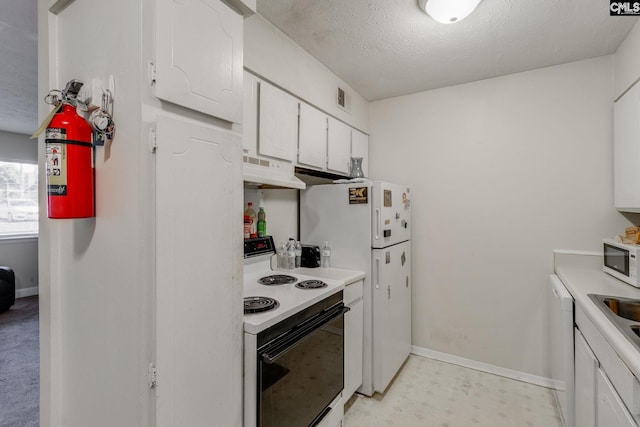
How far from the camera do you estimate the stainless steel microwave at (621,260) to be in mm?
1777

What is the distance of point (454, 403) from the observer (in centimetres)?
224

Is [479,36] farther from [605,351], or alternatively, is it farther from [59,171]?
[59,171]

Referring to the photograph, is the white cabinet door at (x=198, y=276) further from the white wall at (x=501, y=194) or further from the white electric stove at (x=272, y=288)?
the white wall at (x=501, y=194)

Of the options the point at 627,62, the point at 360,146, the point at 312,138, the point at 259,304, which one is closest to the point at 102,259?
the point at 259,304

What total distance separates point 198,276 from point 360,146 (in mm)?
2436

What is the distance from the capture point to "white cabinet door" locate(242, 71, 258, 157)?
6.04 feet

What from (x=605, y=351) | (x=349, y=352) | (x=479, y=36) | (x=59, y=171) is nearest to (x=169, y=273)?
(x=59, y=171)

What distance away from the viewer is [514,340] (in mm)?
2615

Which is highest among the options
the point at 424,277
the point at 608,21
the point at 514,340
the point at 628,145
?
the point at 608,21

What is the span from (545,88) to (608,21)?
2.11ft

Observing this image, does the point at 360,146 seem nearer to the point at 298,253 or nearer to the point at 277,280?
the point at 298,253

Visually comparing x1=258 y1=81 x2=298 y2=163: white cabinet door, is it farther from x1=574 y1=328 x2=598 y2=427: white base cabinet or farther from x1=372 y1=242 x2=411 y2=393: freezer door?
x1=574 y1=328 x2=598 y2=427: white base cabinet

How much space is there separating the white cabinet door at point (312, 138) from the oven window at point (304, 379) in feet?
4.10

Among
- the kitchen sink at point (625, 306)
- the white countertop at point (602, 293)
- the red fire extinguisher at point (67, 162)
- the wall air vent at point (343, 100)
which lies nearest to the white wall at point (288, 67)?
the wall air vent at point (343, 100)
